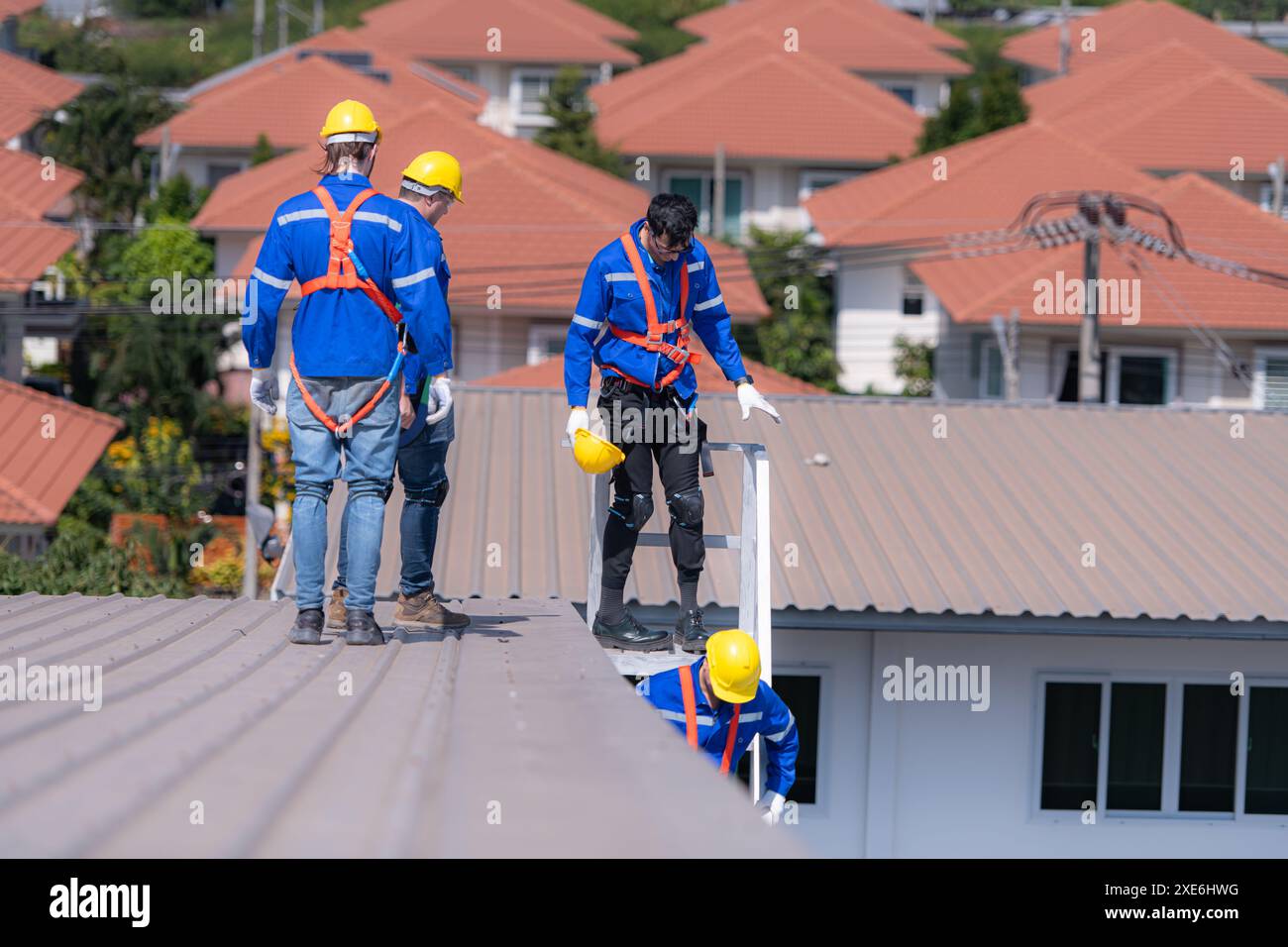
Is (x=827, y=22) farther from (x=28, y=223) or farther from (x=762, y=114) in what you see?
(x=28, y=223)

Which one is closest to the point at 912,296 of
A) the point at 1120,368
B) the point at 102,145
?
the point at 1120,368

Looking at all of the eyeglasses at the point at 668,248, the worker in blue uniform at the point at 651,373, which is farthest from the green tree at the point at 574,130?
the eyeglasses at the point at 668,248

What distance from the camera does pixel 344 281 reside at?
6.25 m

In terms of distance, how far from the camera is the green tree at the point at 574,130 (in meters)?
42.2

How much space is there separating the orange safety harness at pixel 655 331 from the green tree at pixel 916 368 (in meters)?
28.4

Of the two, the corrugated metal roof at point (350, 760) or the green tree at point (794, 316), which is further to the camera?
the green tree at point (794, 316)

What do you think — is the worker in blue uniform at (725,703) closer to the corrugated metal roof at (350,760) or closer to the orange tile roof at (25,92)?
the corrugated metal roof at (350,760)

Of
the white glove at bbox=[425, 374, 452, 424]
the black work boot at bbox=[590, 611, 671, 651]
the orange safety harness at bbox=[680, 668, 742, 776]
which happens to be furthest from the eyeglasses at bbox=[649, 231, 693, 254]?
the orange safety harness at bbox=[680, 668, 742, 776]

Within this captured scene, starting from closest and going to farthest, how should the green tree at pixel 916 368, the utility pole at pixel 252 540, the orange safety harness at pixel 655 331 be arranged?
the orange safety harness at pixel 655 331, the utility pole at pixel 252 540, the green tree at pixel 916 368

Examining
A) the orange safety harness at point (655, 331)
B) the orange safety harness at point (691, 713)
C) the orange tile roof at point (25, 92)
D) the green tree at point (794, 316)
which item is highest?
the orange tile roof at point (25, 92)

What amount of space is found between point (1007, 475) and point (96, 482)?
18.4 metres

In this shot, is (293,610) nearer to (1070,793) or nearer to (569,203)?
(1070,793)

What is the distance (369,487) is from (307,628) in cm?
59

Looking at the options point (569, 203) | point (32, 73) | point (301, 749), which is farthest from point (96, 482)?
point (301, 749)
